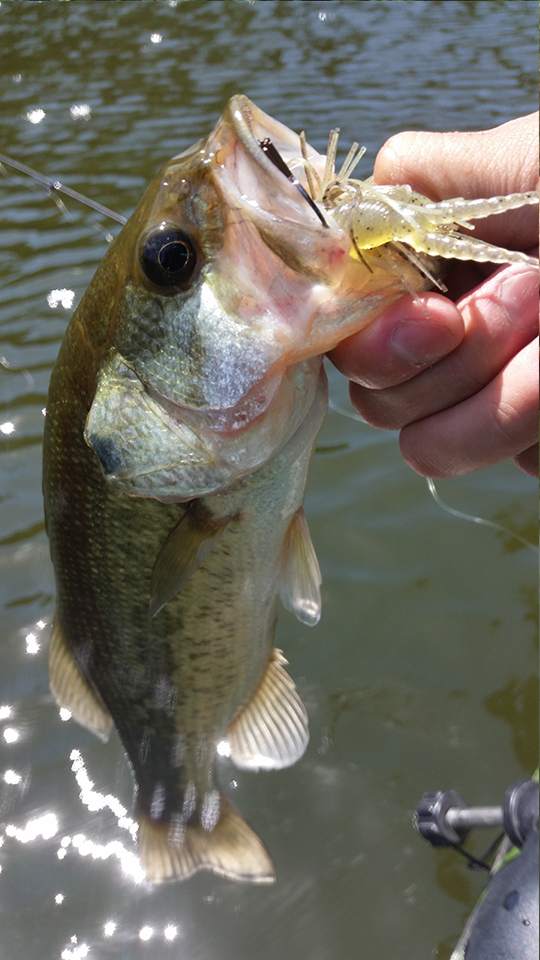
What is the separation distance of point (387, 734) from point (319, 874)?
0.57 metres

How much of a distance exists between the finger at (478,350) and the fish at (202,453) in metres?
0.17

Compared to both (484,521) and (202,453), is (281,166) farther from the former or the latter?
(484,521)

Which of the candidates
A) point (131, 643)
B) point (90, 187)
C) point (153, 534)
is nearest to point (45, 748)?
point (131, 643)

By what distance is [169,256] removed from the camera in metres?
1.55

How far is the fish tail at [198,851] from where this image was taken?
2.46m

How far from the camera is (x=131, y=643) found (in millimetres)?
2123

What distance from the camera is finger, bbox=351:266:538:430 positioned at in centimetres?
165

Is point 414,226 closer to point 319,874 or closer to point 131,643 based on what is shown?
point 131,643

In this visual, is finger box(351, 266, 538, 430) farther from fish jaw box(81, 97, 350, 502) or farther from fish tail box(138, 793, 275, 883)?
fish tail box(138, 793, 275, 883)

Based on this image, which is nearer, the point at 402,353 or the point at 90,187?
the point at 402,353

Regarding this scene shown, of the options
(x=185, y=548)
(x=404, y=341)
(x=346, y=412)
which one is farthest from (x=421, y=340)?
(x=346, y=412)

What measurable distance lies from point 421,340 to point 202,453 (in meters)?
0.48

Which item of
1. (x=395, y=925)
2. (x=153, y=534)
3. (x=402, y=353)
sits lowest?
(x=395, y=925)

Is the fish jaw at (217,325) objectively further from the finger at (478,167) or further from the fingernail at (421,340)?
the finger at (478,167)
